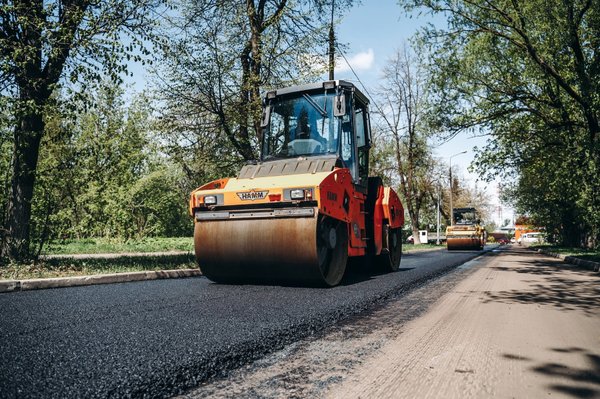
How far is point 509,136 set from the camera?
16.8 meters

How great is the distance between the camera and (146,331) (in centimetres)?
371

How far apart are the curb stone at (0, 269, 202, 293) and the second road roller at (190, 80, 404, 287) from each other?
5.25 ft

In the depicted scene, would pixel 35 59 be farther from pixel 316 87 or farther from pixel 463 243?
pixel 463 243

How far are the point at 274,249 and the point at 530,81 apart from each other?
43.7 ft

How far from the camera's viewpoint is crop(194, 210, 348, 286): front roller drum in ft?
20.0

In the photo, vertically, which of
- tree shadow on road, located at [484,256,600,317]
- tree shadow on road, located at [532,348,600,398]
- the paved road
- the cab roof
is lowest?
tree shadow on road, located at [484,256,600,317]

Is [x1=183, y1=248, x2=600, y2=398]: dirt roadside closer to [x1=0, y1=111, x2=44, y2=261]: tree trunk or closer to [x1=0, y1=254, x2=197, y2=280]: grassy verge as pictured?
[x1=0, y1=254, x2=197, y2=280]: grassy verge

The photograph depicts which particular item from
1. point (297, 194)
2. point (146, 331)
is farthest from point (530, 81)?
point (146, 331)

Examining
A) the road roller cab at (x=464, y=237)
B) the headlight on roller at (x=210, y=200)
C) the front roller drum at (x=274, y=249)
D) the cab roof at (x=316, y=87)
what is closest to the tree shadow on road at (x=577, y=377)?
the front roller drum at (x=274, y=249)

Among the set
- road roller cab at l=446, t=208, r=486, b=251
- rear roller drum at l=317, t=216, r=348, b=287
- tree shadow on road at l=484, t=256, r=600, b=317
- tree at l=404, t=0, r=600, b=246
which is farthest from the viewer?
road roller cab at l=446, t=208, r=486, b=251

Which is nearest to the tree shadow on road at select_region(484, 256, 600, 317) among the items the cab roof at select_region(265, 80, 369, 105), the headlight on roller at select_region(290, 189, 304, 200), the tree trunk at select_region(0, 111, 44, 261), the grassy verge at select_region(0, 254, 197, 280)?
the headlight on roller at select_region(290, 189, 304, 200)

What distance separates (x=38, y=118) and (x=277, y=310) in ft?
22.5

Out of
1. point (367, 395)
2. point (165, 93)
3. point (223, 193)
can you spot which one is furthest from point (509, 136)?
point (367, 395)

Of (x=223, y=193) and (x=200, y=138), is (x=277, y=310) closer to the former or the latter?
(x=223, y=193)
